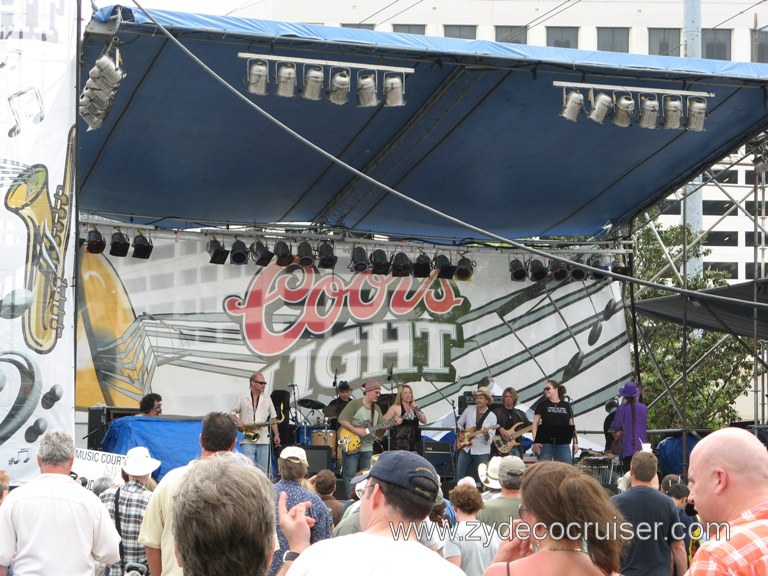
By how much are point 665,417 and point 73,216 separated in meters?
18.0

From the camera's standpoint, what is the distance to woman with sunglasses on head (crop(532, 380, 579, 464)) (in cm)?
1391

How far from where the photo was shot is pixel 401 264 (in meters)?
16.4

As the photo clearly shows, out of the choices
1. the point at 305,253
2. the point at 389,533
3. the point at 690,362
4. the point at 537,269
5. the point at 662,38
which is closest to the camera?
the point at 389,533

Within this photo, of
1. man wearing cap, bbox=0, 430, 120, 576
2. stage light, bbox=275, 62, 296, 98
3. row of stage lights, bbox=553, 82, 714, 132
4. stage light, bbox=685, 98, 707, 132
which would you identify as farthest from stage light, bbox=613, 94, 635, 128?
man wearing cap, bbox=0, 430, 120, 576

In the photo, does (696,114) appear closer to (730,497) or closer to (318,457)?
(318,457)

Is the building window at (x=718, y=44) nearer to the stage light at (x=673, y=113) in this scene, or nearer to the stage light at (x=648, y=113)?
the stage light at (x=673, y=113)

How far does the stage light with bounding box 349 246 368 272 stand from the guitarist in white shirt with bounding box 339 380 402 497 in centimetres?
240

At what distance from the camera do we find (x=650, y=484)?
6344mm

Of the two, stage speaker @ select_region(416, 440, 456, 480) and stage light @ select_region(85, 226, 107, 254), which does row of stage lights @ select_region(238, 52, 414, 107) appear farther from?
stage speaker @ select_region(416, 440, 456, 480)

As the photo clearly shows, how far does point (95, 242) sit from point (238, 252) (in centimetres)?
199

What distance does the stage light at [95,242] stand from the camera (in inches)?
581

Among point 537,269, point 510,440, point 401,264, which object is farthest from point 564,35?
point 510,440

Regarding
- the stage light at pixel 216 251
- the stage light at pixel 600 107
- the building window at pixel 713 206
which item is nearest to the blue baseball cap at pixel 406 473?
the stage light at pixel 600 107

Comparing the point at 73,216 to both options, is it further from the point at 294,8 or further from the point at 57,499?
the point at 294,8
